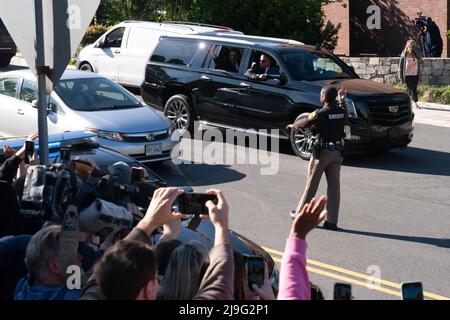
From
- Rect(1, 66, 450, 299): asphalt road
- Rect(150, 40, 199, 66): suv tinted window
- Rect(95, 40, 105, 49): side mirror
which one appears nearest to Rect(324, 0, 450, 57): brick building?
Rect(95, 40, 105, 49): side mirror

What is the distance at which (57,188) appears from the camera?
4633 millimetres

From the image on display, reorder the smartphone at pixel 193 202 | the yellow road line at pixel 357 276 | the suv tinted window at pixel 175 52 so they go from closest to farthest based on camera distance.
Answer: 1. the smartphone at pixel 193 202
2. the yellow road line at pixel 357 276
3. the suv tinted window at pixel 175 52

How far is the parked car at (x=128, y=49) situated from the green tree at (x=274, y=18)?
4206mm

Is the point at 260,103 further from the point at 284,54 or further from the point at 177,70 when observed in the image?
the point at 177,70

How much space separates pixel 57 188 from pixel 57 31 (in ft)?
4.49

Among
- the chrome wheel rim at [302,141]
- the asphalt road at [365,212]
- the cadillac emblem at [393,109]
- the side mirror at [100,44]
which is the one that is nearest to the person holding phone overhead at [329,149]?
the asphalt road at [365,212]

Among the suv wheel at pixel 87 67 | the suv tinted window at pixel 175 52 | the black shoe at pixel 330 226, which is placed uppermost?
the suv tinted window at pixel 175 52

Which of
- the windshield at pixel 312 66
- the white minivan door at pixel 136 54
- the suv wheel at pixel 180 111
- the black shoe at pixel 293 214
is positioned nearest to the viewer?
the black shoe at pixel 293 214

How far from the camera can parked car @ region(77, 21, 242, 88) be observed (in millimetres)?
20203

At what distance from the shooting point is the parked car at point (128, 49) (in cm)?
2020

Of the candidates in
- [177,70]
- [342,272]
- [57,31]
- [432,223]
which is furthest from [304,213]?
[177,70]

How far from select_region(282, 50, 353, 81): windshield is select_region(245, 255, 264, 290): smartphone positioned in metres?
10.1

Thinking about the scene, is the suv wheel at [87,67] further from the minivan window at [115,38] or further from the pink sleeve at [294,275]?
the pink sleeve at [294,275]

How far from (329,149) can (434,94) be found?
11.6 meters
